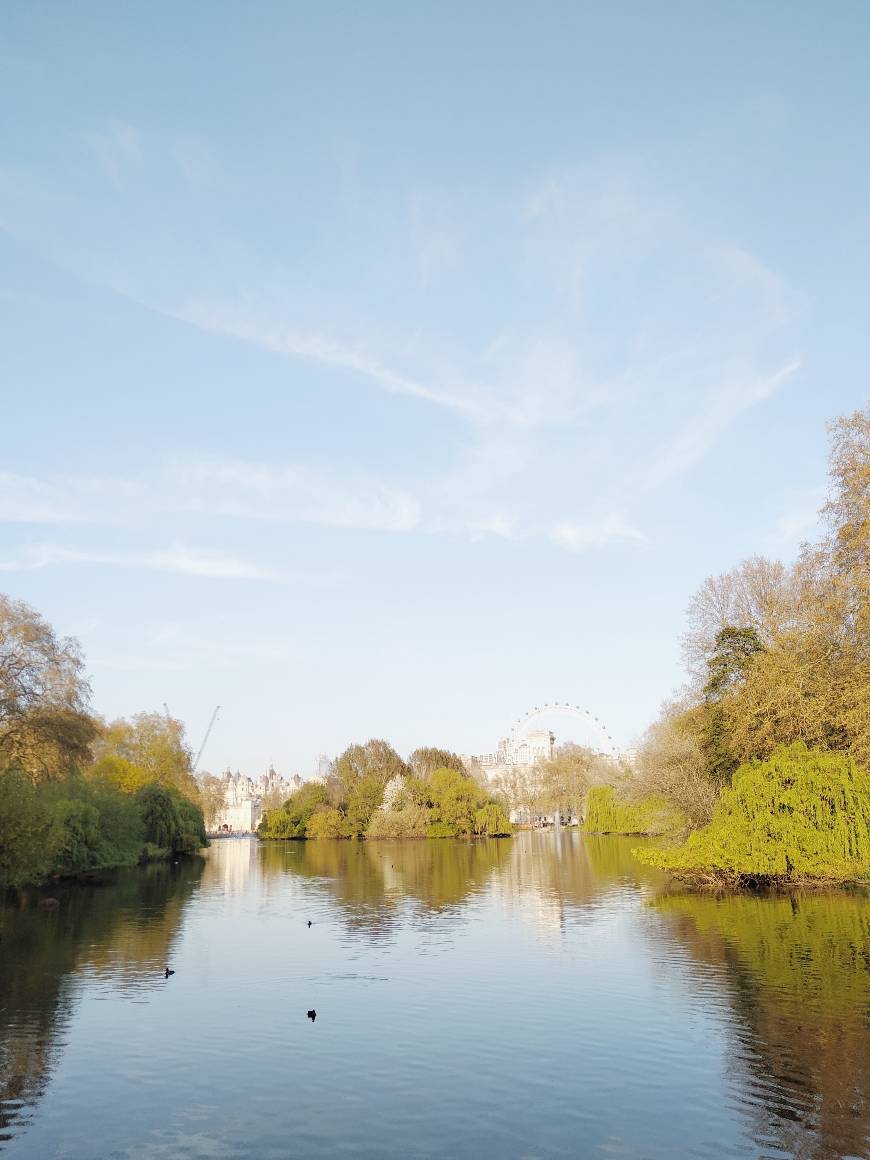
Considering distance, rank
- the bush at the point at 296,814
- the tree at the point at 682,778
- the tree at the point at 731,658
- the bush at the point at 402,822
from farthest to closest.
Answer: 1. the bush at the point at 296,814
2. the bush at the point at 402,822
3. the tree at the point at 682,778
4. the tree at the point at 731,658

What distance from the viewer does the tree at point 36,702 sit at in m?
57.6

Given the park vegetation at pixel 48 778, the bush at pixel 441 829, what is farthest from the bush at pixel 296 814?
the park vegetation at pixel 48 778

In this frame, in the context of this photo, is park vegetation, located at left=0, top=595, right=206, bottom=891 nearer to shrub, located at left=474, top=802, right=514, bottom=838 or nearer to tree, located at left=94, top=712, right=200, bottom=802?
tree, located at left=94, top=712, right=200, bottom=802

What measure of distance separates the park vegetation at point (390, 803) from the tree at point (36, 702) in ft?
238

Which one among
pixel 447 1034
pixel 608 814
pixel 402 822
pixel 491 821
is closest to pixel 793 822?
pixel 447 1034

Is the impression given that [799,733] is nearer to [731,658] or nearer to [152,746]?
[731,658]

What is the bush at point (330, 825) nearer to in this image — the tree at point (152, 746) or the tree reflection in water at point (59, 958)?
the tree at point (152, 746)

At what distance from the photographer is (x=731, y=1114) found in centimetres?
1545

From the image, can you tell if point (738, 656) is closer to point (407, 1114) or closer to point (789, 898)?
point (789, 898)

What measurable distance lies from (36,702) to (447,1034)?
155 ft

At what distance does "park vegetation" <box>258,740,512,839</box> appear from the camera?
127 meters

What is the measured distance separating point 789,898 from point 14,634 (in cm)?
5083

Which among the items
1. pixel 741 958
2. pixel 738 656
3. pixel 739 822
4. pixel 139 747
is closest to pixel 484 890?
pixel 739 822

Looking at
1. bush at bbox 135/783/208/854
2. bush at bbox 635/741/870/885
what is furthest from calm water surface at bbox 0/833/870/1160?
bush at bbox 135/783/208/854
